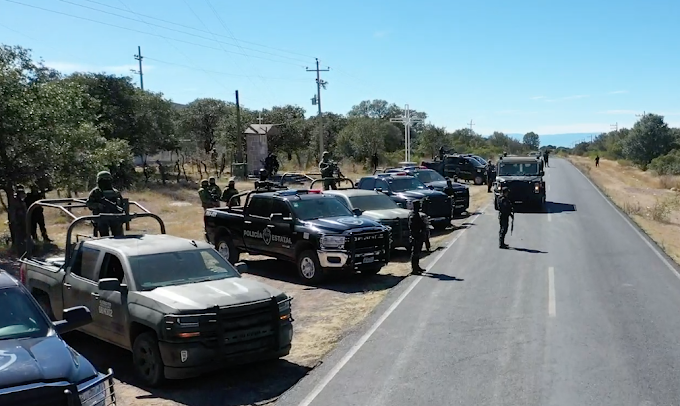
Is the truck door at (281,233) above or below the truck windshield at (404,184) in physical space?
below

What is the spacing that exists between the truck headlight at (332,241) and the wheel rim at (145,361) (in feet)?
19.1

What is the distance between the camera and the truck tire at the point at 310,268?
13.1 meters

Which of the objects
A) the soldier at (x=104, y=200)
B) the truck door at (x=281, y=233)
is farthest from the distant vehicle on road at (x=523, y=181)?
the soldier at (x=104, y=200)

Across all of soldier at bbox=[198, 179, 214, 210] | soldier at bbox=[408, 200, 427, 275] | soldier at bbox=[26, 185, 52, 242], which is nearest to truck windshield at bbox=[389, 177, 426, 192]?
soldier at bbox=[198, 179, 214, 210]

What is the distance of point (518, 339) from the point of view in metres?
8.73

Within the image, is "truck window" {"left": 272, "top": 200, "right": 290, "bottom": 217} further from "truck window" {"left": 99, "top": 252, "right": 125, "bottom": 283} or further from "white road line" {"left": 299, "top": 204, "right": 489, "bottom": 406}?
"truck window" {"left": 99, "top": 252, "right": 125, "bottom": 283}

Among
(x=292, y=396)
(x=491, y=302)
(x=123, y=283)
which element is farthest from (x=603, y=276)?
(x=123, y=283)

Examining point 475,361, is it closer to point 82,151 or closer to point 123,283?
point 123,283

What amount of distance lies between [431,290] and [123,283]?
6.04 metres

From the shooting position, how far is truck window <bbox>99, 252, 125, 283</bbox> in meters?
8.31

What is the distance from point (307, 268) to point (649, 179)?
5425cm

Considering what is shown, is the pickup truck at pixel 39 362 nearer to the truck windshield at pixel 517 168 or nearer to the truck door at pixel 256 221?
the truck door at pixel 256 221

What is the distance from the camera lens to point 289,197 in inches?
563

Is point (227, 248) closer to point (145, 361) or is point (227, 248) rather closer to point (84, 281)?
point (84, 281)
